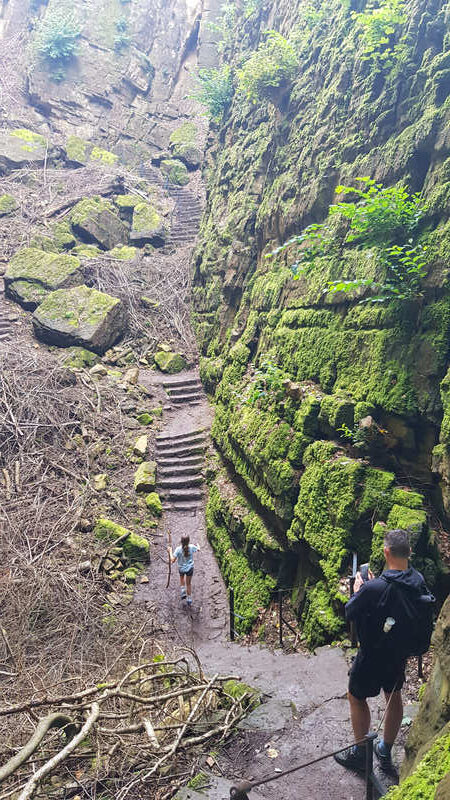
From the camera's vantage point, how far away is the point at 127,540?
8289mm

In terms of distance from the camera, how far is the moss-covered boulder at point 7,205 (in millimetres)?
17031

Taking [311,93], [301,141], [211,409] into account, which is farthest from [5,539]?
[311,93]

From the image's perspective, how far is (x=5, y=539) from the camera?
7207 millimetres

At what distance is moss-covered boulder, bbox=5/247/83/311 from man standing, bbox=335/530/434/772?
44.9 feet

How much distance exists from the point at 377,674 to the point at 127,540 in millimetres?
6254

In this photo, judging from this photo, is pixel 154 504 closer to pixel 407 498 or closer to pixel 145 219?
pixel 407 498

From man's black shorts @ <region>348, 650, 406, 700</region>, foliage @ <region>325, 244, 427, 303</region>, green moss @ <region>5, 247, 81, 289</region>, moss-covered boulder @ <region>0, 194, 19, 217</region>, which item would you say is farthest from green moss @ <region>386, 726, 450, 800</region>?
moss-covered boulder @ <region>0, 194, 19, 217</region>

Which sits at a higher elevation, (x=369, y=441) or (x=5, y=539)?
(x=369, y=441)

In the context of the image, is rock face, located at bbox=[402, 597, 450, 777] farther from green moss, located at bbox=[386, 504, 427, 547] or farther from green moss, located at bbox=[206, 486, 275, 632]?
green moss, located at bbox=[206, 486, 275, 632]

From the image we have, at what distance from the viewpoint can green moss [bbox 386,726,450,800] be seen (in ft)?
5.23

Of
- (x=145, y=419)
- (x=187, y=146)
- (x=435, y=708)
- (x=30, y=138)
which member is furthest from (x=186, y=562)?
(x=187, y=146)

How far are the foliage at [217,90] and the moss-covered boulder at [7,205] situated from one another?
8.09m

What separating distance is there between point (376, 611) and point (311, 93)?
386 inches

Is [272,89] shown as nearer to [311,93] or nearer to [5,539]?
[311,93]
